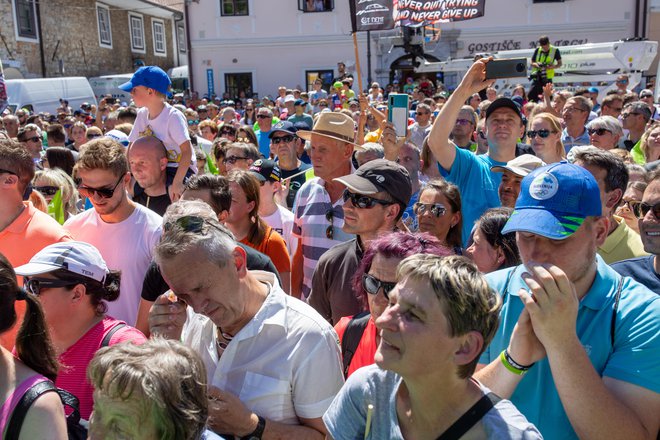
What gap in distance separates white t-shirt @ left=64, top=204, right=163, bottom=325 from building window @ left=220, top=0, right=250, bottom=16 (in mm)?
25945

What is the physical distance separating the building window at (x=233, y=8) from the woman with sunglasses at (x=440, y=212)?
26087 mm

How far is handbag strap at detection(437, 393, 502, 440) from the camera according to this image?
163 centimetres

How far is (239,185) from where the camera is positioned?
400 centimetres

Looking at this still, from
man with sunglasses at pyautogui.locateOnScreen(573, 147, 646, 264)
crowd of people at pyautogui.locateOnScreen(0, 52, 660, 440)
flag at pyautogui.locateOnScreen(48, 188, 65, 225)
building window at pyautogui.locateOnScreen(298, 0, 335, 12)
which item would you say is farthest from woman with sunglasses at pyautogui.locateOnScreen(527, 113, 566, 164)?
building window at pyautogui.locateOnScreen(298, 0, 335, 12)

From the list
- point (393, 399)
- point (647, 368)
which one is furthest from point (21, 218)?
point (647, 368)

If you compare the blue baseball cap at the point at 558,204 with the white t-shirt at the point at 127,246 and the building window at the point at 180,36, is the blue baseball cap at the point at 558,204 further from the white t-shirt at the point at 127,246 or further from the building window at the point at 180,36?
the building window at the point at 180,36

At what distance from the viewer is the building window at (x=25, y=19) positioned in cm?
2439

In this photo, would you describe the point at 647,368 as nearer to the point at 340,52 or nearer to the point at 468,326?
the point at 468,326

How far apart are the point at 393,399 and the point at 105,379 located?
80cm

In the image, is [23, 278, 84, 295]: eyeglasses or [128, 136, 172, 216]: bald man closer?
[23, 278, 84, 295]: eyeglasses

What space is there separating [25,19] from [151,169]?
24.0 metres

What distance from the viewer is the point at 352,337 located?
2.68 metres

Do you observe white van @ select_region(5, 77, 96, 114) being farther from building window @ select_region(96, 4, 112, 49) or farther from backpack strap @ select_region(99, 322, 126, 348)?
backpack strap @ select_region(99, 322, 126, 348)

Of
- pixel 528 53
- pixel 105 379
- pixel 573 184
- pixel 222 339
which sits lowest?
pixel 222 339
